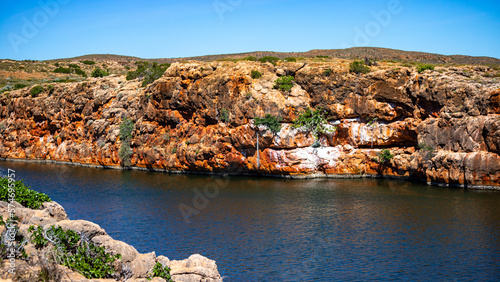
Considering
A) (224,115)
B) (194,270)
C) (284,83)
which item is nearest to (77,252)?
(194,270)

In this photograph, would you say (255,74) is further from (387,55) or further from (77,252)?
(387,55)

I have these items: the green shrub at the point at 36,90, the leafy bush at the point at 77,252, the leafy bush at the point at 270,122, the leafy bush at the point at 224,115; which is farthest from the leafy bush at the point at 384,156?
the green shrub at the point at 36,90

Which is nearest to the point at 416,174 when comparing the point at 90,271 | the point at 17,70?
the point at 90,271

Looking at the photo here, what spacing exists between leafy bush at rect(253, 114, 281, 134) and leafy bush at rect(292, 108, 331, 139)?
2548 millimetres

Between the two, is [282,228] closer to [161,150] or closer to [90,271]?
[90,271]

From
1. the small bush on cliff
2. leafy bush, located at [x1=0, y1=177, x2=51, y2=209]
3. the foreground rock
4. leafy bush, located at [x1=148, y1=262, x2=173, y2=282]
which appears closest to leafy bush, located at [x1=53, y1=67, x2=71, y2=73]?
the small bush on cliff

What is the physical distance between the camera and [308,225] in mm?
39156

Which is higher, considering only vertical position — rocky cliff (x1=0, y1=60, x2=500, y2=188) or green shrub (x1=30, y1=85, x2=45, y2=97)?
green shrub (x1=30, y1=85, x2=45, y2=97)

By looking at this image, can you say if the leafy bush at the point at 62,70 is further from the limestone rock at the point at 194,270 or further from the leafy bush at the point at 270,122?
the limestone rock at the point at 194,270

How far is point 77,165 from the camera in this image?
285ft

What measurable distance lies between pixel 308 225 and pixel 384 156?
93.1 feet

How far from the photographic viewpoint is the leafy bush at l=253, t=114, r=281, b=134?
64875 millimetres

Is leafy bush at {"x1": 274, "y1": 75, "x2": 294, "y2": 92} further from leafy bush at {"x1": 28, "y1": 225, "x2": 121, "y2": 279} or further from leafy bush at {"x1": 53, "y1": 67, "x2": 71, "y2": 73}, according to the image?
leafy bush at {"x1": 53, "y1": 67, "x2": 71, "y2": 73}

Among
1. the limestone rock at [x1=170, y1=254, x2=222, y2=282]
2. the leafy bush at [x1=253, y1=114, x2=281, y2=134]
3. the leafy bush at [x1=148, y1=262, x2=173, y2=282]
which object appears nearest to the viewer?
the leafy bush at [x1=148, y1=262, x2=173, y2=282]
